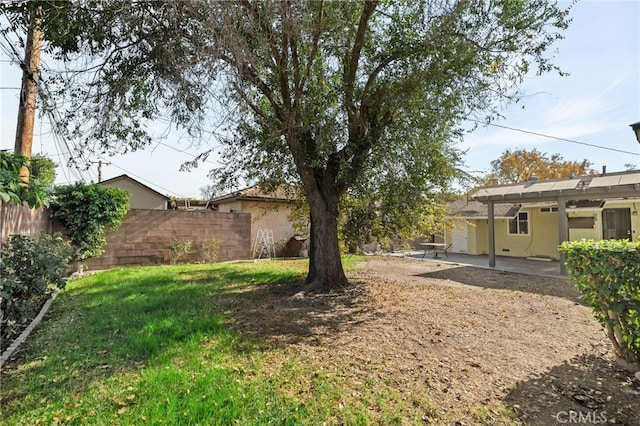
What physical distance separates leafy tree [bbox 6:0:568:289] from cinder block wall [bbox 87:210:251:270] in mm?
5744

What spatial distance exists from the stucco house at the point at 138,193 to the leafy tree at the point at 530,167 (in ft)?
81.1

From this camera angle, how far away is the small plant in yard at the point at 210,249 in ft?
41.9

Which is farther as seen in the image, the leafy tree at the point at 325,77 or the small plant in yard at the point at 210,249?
the small plant in yard at the point at 210,249

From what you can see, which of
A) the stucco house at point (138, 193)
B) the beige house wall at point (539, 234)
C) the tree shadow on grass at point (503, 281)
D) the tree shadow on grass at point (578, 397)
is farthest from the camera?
the stucco house at point (138, 193)

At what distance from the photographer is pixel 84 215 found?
9781 mm

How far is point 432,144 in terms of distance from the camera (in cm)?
671

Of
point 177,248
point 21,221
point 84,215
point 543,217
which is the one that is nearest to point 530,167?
point 543,217

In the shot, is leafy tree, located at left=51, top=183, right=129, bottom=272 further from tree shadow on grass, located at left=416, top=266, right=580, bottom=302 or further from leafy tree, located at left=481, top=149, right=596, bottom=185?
leafy tree, located at left=481, top=149, right=596, bottom=185

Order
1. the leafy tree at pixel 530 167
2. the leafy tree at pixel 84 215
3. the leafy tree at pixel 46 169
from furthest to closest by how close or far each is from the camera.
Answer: the leafy tree at pixel 530 167 → the leafy tree at pixel 84 215 → the leafy tree at pixel 46 169

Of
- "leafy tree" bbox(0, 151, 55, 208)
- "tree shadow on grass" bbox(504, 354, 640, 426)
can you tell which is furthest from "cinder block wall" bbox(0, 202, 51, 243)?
"tree shadow on grass" bbox(504, 354, 640, 426)

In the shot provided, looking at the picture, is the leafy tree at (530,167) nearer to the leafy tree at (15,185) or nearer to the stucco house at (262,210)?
the stucco house at (262,210)

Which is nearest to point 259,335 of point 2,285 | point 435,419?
point 435,419

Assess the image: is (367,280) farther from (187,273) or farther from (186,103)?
(186,103)

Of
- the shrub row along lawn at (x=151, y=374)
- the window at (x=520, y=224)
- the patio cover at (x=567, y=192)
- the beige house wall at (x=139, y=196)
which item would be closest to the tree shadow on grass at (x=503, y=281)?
the patio cover at (x=567, y=192)
